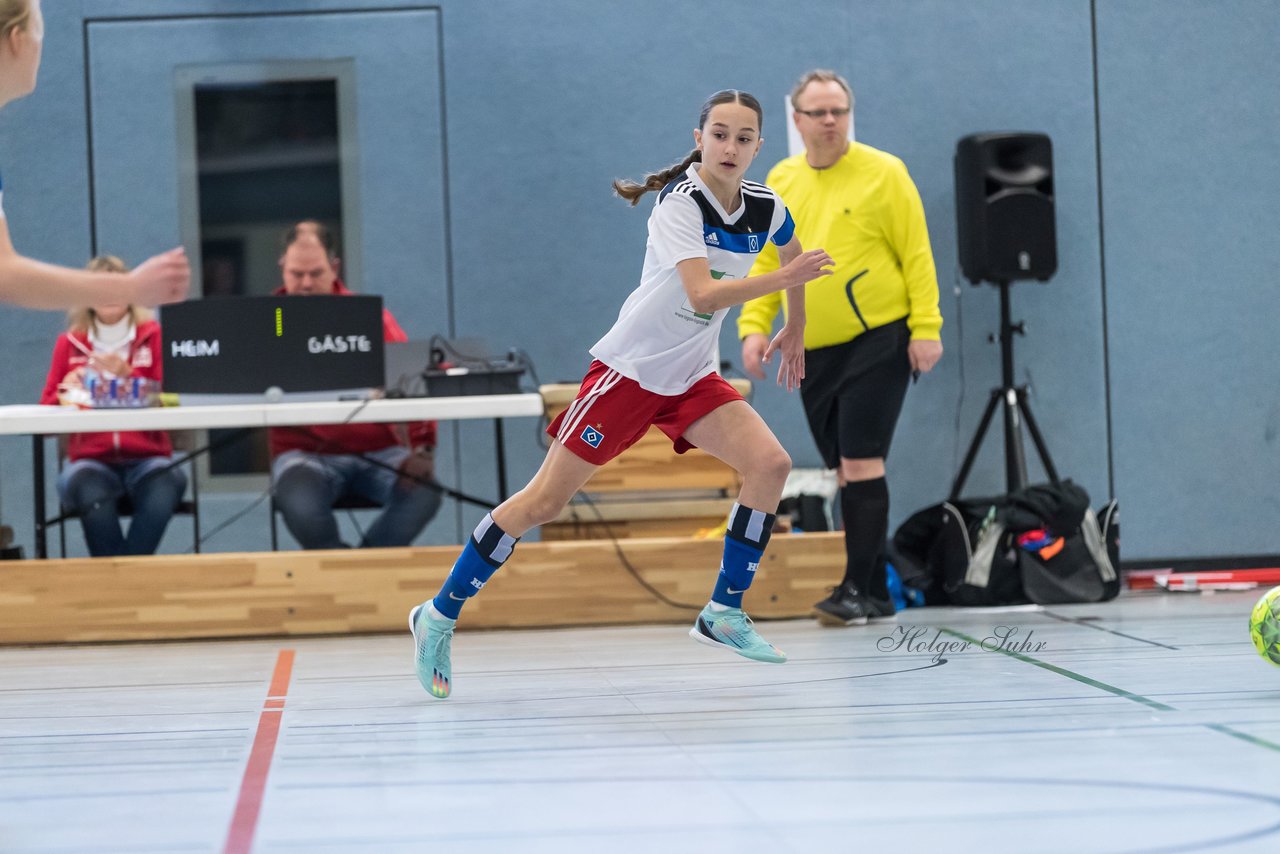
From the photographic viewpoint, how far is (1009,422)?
5574mm

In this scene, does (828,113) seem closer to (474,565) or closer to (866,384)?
(866,384)

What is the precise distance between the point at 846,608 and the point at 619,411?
55.1 inches

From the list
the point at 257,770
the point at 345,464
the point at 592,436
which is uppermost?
the point at 592,436

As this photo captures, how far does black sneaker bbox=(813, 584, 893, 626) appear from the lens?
13.5 ft

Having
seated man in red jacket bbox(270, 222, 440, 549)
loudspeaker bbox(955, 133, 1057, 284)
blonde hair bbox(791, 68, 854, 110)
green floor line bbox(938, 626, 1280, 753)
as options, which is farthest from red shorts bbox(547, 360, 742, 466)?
loudspeaker bbox(955, 133, 1057, 284)

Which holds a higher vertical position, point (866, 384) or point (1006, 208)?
point (1006, 208)

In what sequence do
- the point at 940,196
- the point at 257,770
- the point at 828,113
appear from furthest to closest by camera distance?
the point at 940,196 < the point at 828,113 < the point at 257,770

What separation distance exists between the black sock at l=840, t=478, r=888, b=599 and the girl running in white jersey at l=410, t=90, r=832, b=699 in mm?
1101

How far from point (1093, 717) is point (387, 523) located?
2.69 metres

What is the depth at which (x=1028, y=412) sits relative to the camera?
5598 mm

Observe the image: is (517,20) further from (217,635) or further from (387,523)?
(217,635)

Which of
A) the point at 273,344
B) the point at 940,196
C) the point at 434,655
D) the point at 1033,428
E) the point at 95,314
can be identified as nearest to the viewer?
the point at 434,655

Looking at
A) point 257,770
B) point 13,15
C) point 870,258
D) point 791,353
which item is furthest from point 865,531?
point 13,15

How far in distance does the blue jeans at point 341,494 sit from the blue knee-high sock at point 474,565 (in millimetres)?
1534
